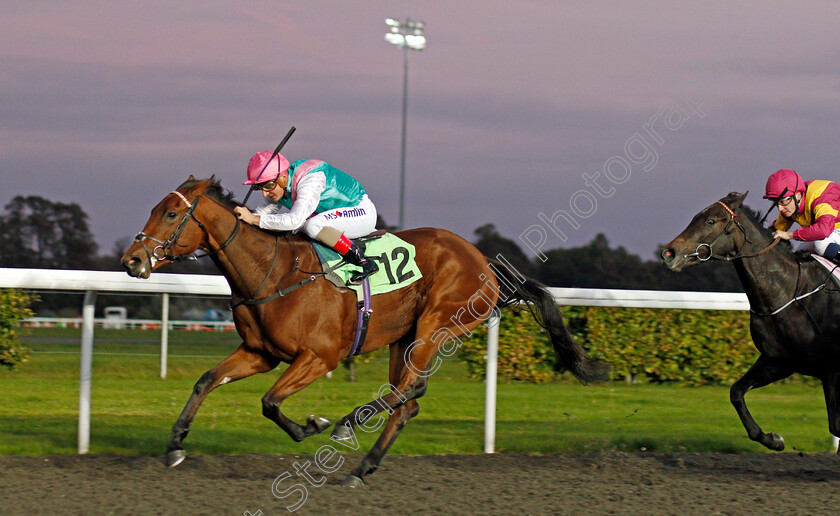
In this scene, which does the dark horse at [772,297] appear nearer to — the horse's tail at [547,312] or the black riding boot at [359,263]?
the horse's tail at [547,312]

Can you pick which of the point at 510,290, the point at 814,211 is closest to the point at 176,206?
the point at 510,290

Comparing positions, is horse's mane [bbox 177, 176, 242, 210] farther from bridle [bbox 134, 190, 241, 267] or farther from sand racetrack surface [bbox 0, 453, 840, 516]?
sand racetrack surface [bbox 0, 453, 840, 516]

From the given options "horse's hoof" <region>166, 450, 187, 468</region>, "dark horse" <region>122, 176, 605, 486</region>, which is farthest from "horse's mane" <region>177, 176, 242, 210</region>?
"horse's hoof" <region>166, 450, 187, 468</region>

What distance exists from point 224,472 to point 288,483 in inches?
17.3

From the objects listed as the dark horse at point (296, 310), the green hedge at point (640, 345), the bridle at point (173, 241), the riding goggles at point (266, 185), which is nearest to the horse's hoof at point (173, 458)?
the dark horse at point (296, 310)

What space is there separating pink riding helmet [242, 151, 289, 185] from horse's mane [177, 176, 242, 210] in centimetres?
12

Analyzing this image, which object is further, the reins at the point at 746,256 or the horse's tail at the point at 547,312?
the horse's tail at the point at 547,312

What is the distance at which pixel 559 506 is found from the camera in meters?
3.77

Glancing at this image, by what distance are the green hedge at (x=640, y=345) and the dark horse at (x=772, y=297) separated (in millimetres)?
3403

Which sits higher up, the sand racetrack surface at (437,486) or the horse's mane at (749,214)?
the horse's mane at (749,214)

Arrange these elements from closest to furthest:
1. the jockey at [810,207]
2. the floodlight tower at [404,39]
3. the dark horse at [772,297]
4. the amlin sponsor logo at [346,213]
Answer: the amlin sponsor logo at [346,213] < the dark horse at [772,297] < the jockey at [810,207] < the floodlight tower at [404,39]

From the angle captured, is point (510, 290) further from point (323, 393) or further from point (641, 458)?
point (323, 393)

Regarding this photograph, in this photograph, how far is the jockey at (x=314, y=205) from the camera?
4.30 meters

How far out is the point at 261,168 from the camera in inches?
172
